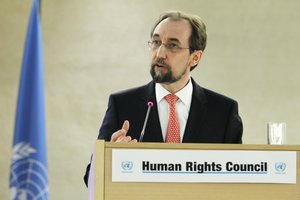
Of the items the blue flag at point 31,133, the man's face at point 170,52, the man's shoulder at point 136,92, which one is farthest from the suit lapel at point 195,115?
the blue flag at point 31,133

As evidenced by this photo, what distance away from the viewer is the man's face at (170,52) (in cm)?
326

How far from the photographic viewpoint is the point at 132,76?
6539mm

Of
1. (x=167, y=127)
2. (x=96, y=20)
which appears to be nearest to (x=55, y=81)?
(x=96, y=20)

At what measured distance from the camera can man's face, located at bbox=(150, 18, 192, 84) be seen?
326 centimetres

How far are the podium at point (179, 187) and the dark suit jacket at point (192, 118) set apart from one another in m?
0.80

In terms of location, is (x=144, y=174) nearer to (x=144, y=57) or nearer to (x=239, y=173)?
(x=239, y=173)

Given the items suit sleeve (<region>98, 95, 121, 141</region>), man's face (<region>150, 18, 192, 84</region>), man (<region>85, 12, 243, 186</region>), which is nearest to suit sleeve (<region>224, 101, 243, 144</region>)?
man (<region>85, 12, 243, 186</region>)

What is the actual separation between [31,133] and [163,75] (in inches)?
30.6

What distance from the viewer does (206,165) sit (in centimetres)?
231

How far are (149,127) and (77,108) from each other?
3.41 metres

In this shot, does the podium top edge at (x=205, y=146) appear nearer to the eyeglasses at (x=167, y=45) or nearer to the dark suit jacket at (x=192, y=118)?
the dark suit jacket at (x=192, y=118)

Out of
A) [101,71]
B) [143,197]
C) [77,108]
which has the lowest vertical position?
[143,197]

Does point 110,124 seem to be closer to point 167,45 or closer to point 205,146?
point 167,45

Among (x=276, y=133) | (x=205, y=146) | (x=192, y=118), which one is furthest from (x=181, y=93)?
(x=205, y=146)
